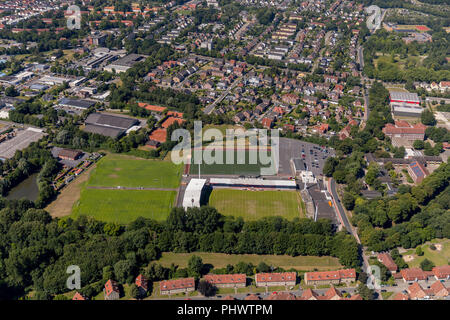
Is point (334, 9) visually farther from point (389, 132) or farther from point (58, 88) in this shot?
point (58, 88)

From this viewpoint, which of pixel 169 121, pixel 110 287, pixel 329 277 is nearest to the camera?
pixel 110 287

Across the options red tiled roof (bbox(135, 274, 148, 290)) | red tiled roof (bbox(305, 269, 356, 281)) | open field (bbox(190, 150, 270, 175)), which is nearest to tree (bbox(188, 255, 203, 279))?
red tiled roof (bbox(135, 274, 148, 290))

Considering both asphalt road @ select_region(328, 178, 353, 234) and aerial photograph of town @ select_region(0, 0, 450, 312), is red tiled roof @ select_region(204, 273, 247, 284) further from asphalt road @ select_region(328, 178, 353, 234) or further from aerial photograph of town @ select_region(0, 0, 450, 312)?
asphalt road @ select_region(328, 178, 353, 234)

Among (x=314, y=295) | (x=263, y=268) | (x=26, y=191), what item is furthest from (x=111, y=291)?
(x=26, y=191)

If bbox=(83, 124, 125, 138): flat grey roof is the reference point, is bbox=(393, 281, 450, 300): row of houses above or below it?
above

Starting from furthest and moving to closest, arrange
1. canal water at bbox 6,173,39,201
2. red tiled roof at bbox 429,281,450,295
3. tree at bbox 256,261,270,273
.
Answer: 1. canal water at bbox 6,173,39,201
2. tree at bbox 256,261,270,273
3. red tiled roof at bbox 429,281,450,295

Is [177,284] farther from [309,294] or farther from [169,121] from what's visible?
[169,121]

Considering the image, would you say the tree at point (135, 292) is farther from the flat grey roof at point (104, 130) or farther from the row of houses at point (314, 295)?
the flat grey roof at point (104, 130)

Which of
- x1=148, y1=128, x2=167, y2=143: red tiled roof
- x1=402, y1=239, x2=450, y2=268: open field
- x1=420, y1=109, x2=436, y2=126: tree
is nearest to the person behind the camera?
x1=402, y1=239, x2=450, y2=268: open field
